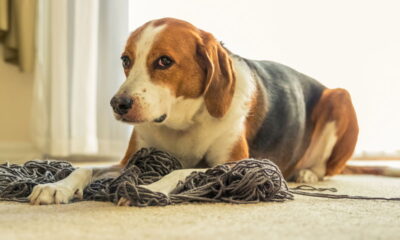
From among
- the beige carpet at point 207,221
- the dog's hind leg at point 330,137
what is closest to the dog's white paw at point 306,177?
the dog's hind leg at point 330,137

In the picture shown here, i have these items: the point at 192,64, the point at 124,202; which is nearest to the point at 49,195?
the point at 124,202

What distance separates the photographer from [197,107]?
2002 mm

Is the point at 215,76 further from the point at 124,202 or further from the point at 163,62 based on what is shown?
the point at 124,202

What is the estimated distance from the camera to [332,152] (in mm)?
2777

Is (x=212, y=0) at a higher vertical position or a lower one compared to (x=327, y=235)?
higher

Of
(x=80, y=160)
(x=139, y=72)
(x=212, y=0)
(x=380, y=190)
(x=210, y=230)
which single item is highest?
(x=212, y=0)

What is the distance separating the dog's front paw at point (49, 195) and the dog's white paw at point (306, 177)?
4.20ft

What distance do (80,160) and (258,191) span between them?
2.62 metres

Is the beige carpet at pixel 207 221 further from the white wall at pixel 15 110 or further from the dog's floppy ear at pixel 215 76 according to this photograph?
the white wall at pixel 15 110

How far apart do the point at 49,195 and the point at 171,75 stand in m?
0.56

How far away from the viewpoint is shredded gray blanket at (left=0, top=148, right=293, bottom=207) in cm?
158

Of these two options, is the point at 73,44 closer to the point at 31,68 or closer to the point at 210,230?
the point at 31,68

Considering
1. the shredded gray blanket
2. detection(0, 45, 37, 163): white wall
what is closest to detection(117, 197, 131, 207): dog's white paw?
the shredded gray blanket

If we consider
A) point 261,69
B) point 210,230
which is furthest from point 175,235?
point 261,69
